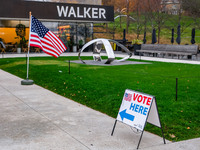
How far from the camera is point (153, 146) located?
5723 millimetres

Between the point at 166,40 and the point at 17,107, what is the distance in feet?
190

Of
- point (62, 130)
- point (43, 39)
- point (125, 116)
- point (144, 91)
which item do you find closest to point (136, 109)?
point (125, 116)

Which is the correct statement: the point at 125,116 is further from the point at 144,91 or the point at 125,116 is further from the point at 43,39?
the point at 43,39

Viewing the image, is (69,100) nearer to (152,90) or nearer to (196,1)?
(152,90)

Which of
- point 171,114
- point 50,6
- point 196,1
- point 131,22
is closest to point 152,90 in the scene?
point 171,114

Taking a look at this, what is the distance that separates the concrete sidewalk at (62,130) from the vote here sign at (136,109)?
407 mm

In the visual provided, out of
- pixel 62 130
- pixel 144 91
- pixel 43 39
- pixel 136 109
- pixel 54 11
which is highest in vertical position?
pixel 54 11

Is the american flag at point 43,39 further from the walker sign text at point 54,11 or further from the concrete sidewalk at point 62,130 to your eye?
the walker sign text at point 54,11

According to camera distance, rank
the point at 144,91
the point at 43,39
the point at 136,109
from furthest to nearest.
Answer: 1. the point at 43,39
2. the point at 144,91
3. the point at 136,109

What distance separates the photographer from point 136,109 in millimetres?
5953

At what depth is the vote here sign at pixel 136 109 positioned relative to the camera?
18.8 ft

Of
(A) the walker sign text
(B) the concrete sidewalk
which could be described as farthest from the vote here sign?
(A) the walker sign text

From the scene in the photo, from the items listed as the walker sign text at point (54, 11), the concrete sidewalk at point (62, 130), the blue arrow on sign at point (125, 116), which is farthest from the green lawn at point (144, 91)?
the walker sign text at point (54, 11)

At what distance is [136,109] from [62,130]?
1.79 m
